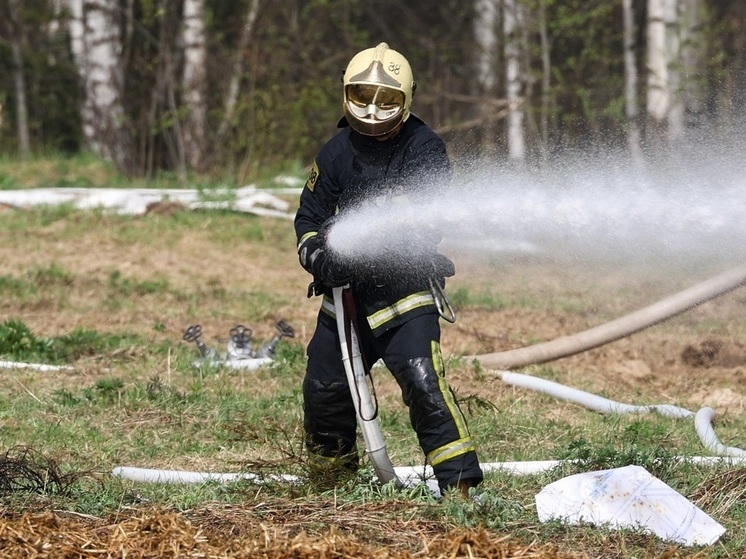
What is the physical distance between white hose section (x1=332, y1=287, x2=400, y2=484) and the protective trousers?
11cm

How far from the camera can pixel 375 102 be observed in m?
4.27

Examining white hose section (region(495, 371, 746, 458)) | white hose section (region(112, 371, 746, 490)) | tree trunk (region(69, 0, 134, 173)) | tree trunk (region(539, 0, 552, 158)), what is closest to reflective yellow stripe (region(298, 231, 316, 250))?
white hose section (region(112, 371, 746, 490))

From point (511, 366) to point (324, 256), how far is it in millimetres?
3069

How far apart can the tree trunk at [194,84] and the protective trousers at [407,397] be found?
10.2 meters

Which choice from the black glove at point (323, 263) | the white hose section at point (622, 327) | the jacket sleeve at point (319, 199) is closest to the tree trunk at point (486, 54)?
the white hose section at point (622, 327)

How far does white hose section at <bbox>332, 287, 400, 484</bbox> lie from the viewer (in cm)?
422

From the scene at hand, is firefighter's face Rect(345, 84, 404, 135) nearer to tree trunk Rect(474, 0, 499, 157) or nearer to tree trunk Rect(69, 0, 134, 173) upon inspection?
tree trunk Rect(69, 0, 134, 173)

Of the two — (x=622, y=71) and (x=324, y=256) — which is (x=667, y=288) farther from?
(x=622, y=71)

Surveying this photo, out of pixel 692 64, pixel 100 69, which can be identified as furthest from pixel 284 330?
pixel 692 64

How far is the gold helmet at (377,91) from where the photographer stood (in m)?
4.26

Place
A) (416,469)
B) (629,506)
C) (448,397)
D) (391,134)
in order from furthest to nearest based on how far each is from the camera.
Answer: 1. (416,469)
2. (391,134)
3. (448,397)
4. (629,506)

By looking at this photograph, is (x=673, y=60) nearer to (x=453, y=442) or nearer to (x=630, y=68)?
(x=630, y=68)

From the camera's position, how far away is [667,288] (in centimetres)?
833

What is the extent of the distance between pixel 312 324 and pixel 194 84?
7.34 meters
